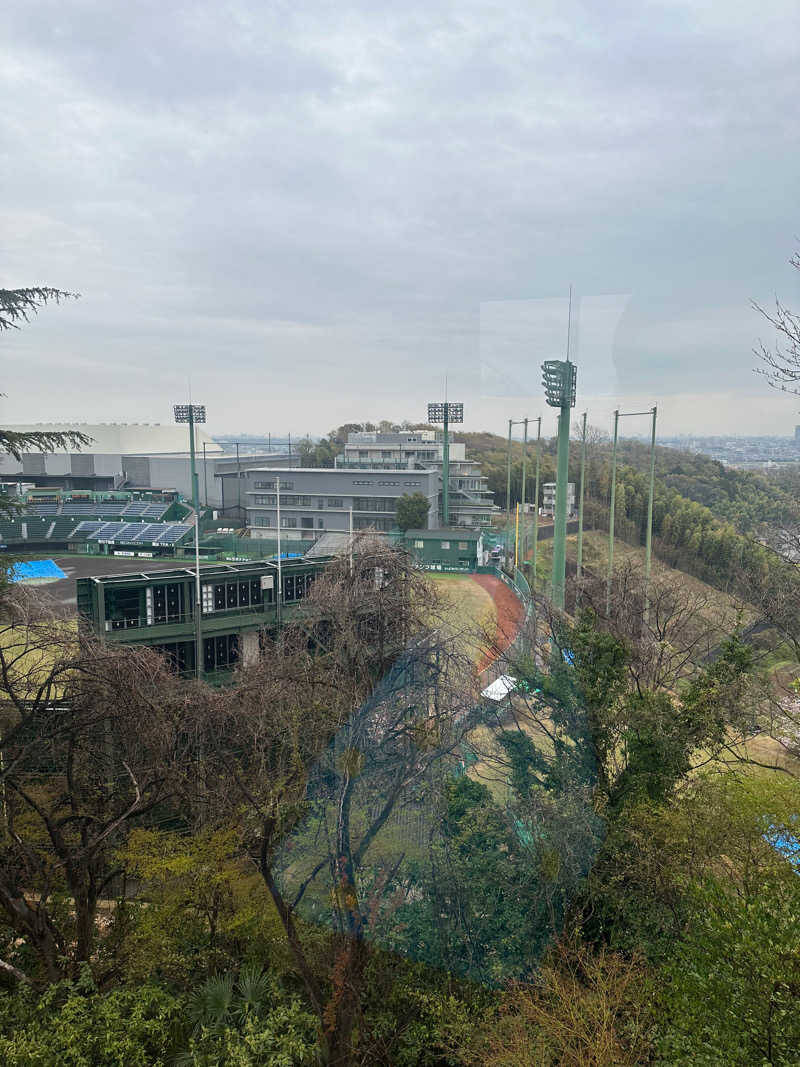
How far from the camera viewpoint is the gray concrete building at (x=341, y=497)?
121 ft

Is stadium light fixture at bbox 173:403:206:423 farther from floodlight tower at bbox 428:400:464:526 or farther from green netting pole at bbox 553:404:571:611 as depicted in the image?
green netting pole at bbox 553:404:571:611

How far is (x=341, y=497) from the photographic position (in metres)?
37.1

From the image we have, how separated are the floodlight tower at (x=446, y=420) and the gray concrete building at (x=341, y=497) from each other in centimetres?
65

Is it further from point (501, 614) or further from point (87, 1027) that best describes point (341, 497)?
point (87, 1027)

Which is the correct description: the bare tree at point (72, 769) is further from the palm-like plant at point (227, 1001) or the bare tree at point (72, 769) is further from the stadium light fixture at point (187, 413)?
the stadium light fixture at point (187, 413)

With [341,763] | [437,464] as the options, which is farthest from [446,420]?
[341,763]

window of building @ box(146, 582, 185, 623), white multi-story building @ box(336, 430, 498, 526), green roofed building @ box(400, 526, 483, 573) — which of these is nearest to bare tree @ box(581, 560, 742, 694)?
window of building @ box(146, 582, 185, 623)

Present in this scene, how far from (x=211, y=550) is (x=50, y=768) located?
27025 millimetres

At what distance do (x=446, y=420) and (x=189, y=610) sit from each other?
30157 mm

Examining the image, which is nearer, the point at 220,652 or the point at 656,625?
the point at 220,652

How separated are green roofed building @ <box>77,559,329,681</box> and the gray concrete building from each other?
24190 mm

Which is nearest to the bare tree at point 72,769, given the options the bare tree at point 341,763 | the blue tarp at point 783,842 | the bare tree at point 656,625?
the bare tree at point 341,763

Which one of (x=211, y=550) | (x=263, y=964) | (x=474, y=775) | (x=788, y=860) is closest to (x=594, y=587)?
(x=474, y=775)

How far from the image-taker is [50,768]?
774 cm
